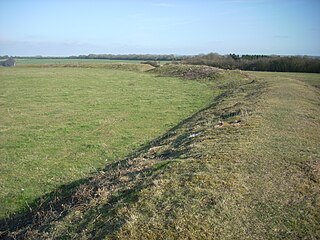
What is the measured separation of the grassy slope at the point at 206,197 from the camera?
20.8ft

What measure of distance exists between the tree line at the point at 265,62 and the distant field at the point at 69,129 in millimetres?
42159

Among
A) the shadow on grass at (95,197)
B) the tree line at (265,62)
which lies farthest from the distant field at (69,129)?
the tree line at (265,62)

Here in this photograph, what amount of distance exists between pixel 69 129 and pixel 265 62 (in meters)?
63.0

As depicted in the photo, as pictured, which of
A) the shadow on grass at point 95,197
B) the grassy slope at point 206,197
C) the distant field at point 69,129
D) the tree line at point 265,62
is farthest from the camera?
the tree line at point 265,62

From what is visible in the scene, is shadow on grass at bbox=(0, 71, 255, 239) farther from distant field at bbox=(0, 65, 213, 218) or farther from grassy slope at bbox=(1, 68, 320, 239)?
distant field at bbox=(0, 65, 213, 218)

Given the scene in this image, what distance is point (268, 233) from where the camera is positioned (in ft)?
20.1

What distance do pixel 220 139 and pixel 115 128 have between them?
32.1 ft

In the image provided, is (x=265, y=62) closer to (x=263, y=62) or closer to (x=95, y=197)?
(x=263, y=62)

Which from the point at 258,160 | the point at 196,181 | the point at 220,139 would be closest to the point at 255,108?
the point at 220,139

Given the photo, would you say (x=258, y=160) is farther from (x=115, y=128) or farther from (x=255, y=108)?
(x=115, y=128)

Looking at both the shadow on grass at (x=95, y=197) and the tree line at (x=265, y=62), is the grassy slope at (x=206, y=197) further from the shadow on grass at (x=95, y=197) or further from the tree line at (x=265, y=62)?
the tree line at (x=265, y=62)

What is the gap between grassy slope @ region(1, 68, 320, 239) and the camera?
6332mm

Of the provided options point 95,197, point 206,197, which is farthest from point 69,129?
point 206,197

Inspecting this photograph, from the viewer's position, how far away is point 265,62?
238ft
